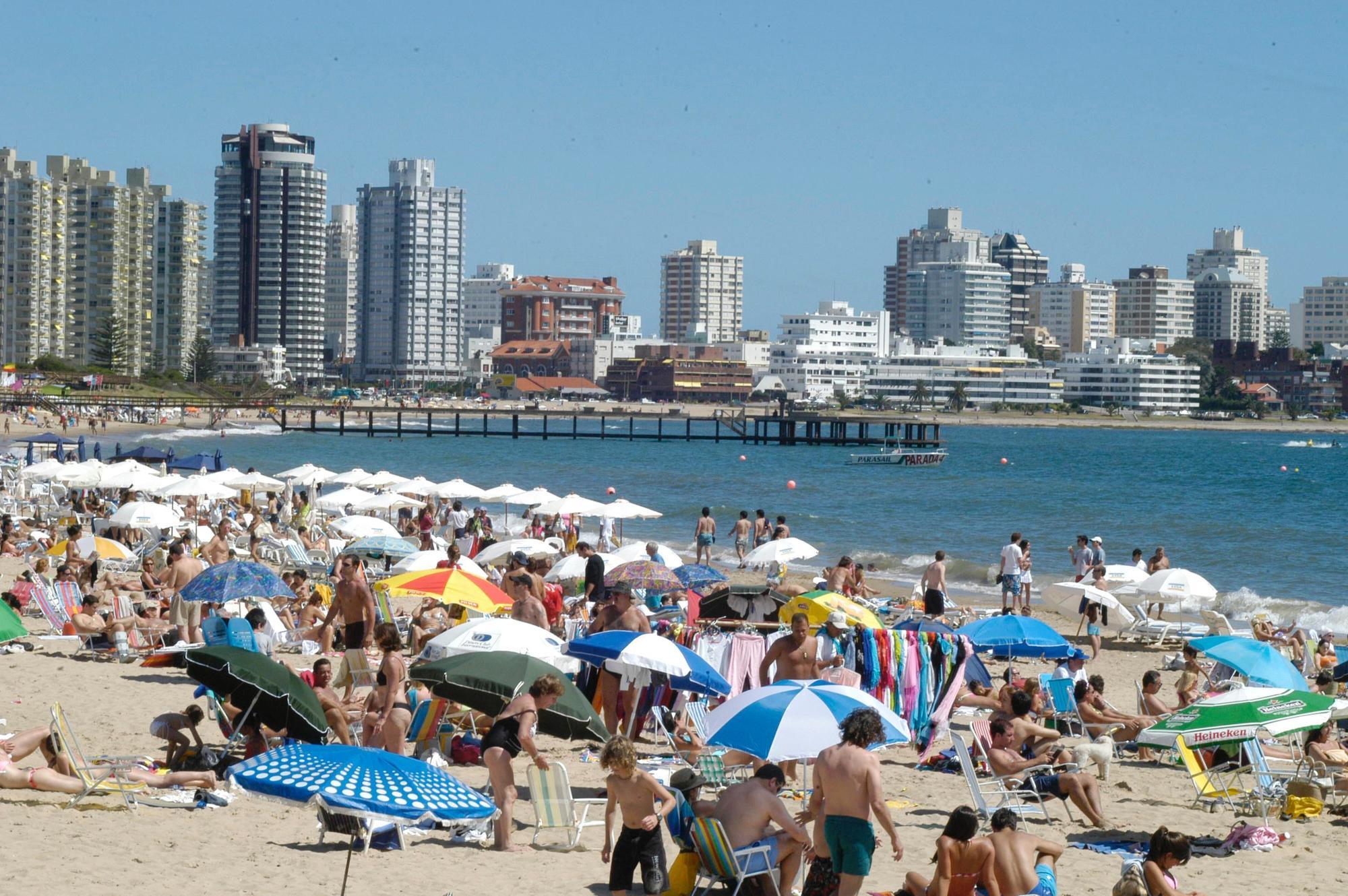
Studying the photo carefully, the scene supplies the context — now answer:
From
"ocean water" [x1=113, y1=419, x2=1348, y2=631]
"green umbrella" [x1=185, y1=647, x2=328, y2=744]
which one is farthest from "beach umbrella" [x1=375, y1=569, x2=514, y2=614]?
"ocean water" [x1=113, y1=419, x2=1348, y2=631]

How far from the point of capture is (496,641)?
35.8 ft

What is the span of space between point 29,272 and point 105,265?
27.5 ft

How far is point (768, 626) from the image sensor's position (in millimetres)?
14008

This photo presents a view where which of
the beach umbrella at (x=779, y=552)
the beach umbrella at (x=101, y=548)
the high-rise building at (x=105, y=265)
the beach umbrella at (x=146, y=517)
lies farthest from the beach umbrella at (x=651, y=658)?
the high-rise building at (x=105, y=265)

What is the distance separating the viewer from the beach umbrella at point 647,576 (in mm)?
15781

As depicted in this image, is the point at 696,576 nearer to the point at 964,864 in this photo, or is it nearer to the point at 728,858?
the point at 728,858

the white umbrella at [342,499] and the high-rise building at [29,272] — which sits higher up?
the high-rise building at [29,272]

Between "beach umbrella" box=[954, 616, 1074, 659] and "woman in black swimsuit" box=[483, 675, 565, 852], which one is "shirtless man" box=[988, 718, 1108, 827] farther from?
"beach umbrella" box=[954, 616, 1074, 659]

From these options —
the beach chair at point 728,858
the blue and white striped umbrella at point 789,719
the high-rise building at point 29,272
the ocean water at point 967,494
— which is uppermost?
the high-rise building at point 29,272

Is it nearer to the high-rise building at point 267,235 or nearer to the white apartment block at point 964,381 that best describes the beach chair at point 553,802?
the white apartment block at point 964,381

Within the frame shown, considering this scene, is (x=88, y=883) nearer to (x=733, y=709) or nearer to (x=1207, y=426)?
(x=733, y=709)

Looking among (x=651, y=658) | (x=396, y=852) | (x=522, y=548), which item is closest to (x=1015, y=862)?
(x=396, y=852)

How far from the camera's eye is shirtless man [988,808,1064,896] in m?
6.96

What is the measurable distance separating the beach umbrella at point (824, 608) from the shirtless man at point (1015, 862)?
18.3 feet
